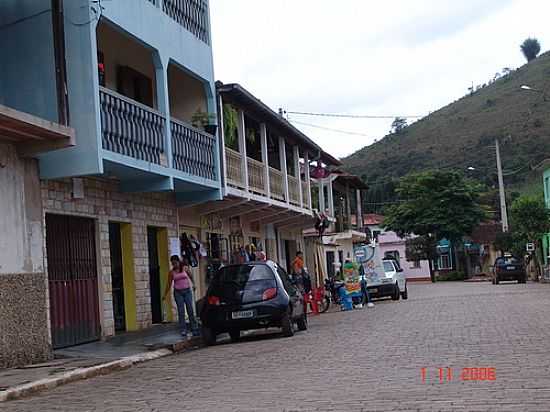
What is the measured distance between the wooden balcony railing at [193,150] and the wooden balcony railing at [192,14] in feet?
8.08

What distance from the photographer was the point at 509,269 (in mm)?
48969

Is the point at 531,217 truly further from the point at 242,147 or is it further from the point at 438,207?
the point at 242,147

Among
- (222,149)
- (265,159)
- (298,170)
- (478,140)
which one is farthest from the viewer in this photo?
(478,140)

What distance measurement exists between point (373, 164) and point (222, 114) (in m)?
77.8

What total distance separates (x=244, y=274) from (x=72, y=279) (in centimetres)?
330

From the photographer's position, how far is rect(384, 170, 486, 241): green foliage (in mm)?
67375

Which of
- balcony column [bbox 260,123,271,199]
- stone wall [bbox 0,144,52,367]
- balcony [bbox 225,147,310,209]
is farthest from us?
balcony column [bbox 260,123,271,199]

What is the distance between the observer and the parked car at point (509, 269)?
161 feet

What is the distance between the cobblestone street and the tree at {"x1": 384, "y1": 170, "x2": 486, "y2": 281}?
166 ft

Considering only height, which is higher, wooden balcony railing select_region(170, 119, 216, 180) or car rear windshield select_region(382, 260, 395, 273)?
wooden balcony railing select_region(170, 119, 216, 180)

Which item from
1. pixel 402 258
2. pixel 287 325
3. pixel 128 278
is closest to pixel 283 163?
pixel 128 278

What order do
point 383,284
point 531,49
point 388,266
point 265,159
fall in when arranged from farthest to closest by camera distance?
point 531,49 → point 388,266 → point 383,284 → point 265,159

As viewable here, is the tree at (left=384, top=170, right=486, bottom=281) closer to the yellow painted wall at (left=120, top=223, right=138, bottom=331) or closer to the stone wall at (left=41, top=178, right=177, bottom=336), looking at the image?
the stone wall at (left=41, top=178, right=177, bottom=336)

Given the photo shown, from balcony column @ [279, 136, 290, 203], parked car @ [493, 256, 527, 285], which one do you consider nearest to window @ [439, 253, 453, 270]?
parked car @ [493, 256, 527, 285]
